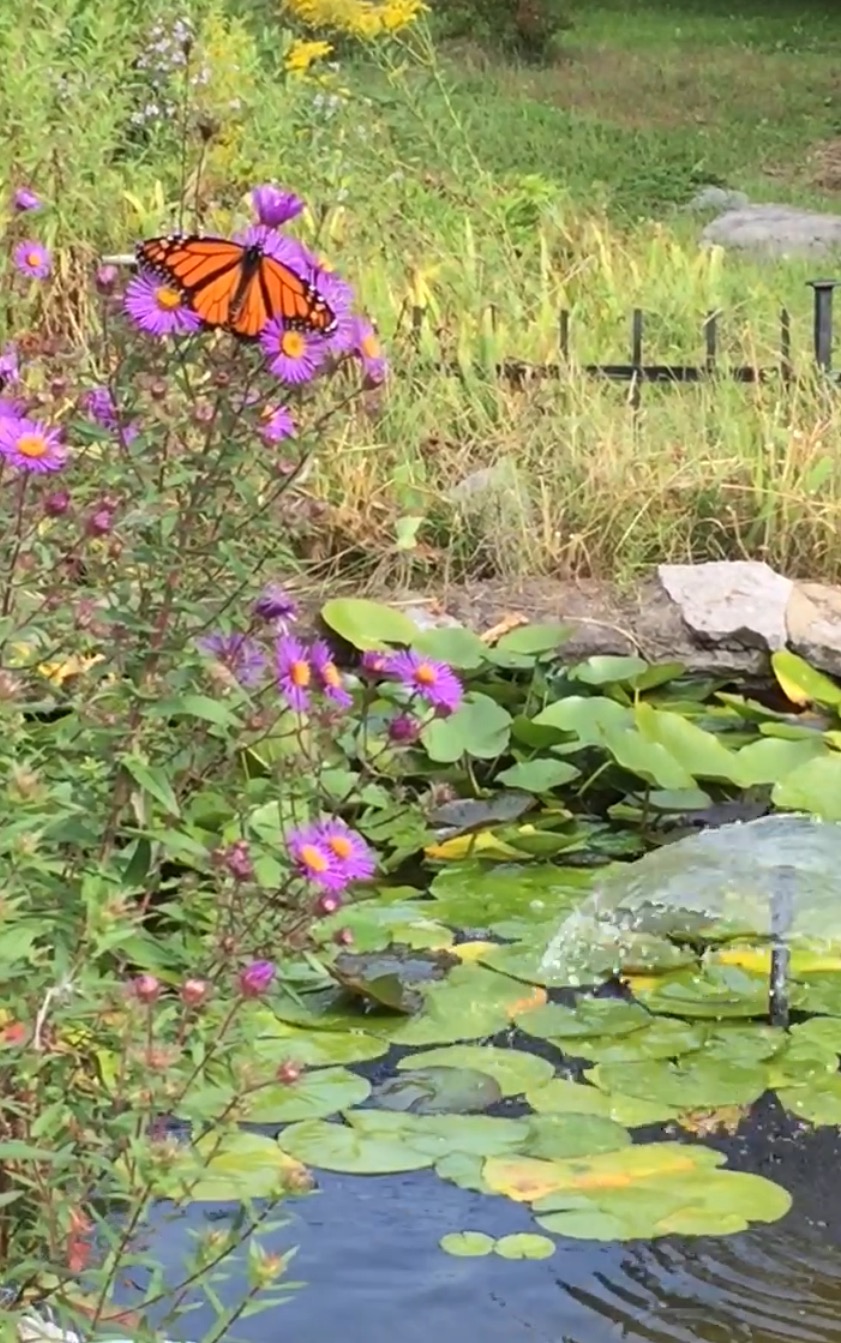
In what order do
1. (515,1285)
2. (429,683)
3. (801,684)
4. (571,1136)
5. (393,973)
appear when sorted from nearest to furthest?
1. (429,683)
2. (515,1285)
3. (571,1136)
4. (393,973)
5. (801,684)

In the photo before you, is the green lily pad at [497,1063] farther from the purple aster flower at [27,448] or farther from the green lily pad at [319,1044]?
the purple aster flower at [27,448]

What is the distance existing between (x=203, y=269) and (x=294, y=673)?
411mm

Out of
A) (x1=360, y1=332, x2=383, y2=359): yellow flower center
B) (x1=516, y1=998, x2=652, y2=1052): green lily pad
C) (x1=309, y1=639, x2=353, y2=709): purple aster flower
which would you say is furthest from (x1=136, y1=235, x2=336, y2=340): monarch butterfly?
(x1=516, y1=998, x2=652, y2=1052): green lily pad

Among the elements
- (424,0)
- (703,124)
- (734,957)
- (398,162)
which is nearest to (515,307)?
(398,162)

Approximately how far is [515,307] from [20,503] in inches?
172

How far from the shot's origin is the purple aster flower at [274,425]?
1.96 metres

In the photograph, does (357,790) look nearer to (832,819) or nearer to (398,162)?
(832,819)

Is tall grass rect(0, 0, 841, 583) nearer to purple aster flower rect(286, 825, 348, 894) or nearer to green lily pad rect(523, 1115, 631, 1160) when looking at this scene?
purple aster flower rect(286, 825, 348, 894)

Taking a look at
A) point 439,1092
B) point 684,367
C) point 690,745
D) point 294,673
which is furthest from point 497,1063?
point 684,367

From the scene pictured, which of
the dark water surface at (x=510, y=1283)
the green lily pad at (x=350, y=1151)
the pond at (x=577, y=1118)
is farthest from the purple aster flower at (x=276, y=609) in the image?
the green lily pad at (x=350, y=1151)

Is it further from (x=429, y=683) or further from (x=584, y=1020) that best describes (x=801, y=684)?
(x=429, y=683)

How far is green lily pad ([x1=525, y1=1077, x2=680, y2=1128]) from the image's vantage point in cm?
299

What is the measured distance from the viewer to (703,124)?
1770cm

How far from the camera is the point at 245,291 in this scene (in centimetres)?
186
